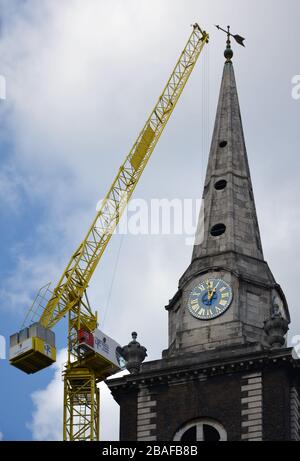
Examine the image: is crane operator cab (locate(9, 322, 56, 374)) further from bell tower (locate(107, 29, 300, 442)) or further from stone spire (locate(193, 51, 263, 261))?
stone spire (locate(193, 51, 263, 261))

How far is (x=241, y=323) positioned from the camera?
114m

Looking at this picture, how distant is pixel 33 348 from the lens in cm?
12056

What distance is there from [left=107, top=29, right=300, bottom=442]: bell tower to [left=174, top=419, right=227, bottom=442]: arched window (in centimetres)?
6

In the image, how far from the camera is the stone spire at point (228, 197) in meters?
120

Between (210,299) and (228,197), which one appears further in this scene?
(228,197)

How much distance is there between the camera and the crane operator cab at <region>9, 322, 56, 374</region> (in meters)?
121

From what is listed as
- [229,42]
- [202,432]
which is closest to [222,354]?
[202,432]

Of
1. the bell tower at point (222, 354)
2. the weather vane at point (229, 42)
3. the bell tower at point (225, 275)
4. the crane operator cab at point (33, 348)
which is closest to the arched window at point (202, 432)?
the bell tower at point (222, 354)

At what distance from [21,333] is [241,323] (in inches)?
607

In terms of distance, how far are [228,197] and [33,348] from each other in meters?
15.4

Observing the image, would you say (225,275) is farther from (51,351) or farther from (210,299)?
(51,351)

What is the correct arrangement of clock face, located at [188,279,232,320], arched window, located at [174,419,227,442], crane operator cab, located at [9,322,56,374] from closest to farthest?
1. arched window, located at [174,419,227,442]
2. clock face, located at [188,279,232,320]
3. crane operator cab, located at [9,322,56,374]

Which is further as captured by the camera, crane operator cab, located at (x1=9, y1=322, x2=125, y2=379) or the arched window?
crane operator cab, located at (x1=9, y1=322, x2=125, y2=379)

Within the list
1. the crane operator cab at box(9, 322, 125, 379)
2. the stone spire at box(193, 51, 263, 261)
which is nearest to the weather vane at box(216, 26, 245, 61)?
the stone spire at box(193, 51, 263, 261)
